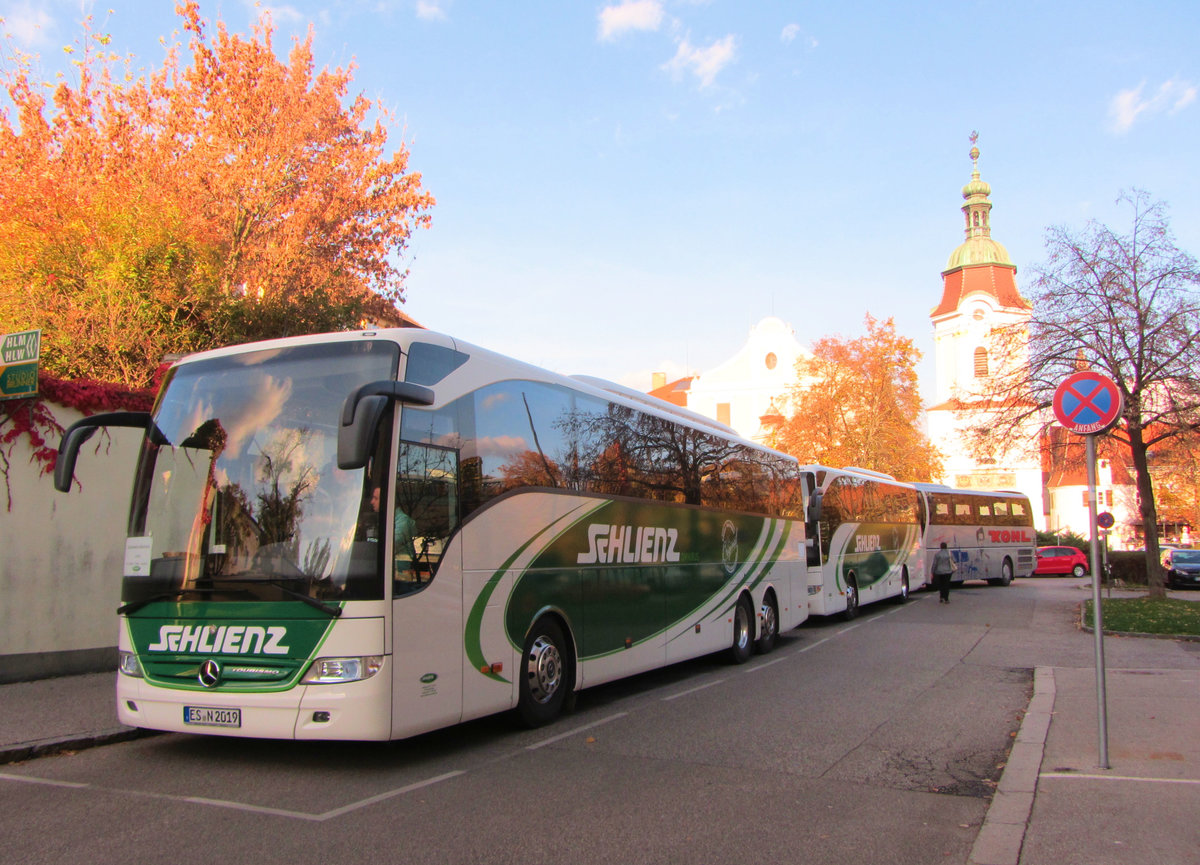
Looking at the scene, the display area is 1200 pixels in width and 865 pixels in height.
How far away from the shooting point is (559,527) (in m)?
9.22

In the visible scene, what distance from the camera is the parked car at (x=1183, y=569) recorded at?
36.8 metres

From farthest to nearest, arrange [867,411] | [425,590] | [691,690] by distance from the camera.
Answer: [867,411] < [691,690] < [425,590]

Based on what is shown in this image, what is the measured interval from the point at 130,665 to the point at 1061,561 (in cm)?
4876

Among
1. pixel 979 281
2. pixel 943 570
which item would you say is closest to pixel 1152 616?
pixel 943 570

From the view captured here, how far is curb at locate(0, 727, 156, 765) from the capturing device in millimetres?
7194

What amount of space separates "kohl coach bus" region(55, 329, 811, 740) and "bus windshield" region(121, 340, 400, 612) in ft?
0.05

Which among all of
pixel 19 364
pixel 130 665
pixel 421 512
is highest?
pixel 19 364

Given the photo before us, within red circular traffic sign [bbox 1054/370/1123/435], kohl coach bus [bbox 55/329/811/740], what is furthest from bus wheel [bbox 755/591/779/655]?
red circular traffic sign [bbox 1054/370/1123/435]

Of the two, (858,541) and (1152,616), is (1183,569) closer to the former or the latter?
(1152,616)

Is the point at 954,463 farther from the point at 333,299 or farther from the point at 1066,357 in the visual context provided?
the point at 333,299

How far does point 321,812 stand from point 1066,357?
22.4 metres

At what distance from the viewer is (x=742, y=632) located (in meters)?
14.2

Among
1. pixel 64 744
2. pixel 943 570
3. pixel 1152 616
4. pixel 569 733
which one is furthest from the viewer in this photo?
pixel 943 570

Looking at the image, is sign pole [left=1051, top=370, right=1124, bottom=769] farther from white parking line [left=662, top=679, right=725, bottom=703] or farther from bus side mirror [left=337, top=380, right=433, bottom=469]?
bus side mirror [left=337, top=380, right=433, bottom=469]
